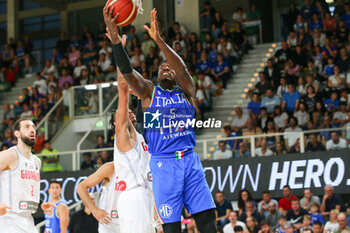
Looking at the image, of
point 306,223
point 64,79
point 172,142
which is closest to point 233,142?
point 306,223

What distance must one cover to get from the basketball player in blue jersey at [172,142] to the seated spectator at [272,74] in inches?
350

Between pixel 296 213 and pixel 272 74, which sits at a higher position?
pixel 272 74

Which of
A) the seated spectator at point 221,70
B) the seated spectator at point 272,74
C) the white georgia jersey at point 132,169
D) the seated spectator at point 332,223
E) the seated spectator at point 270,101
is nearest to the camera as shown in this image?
the white georgia jersey at point 132,169

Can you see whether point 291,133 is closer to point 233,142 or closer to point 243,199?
point 233,142

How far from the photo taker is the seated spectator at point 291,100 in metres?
13.7

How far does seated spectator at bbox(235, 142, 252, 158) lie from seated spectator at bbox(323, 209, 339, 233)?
2.44m

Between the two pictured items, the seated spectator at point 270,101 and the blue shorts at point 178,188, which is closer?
the blue shorts at point 178,188

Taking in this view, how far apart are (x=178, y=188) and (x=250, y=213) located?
6.08 meters

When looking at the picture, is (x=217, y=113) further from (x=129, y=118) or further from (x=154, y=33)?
(x=154, y=33)

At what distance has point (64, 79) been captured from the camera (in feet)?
61.1

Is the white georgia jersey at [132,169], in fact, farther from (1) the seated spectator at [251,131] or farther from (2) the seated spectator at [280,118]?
(2) the seated spectator at [280,118]

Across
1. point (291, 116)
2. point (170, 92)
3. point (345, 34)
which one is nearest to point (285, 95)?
point (291, 116)

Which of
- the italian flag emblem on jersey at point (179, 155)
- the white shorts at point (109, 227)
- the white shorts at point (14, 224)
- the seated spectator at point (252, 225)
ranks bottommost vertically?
the seated spectator at point (252, 225)

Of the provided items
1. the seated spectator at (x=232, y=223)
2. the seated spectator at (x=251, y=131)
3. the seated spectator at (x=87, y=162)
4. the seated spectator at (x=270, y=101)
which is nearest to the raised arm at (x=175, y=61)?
the seated spectator at (x=232, y=223)
